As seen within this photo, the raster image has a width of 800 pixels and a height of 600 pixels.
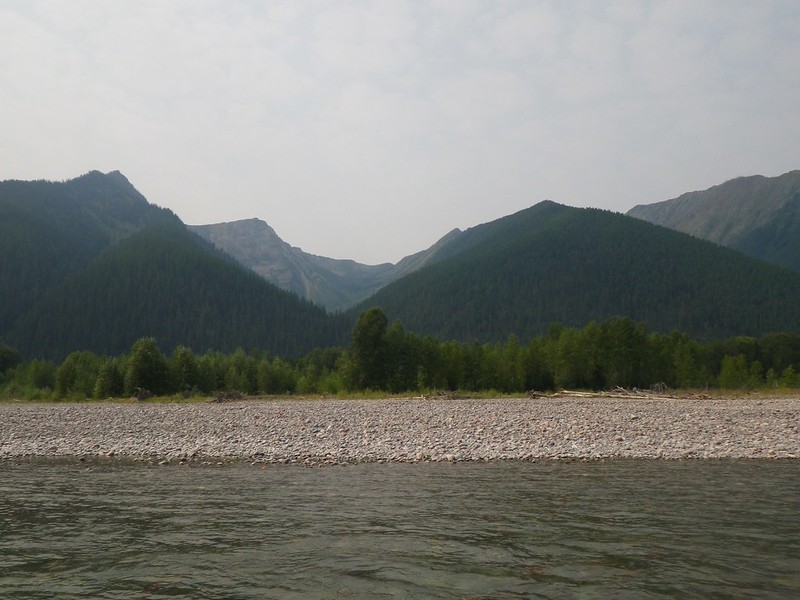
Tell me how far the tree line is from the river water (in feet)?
172

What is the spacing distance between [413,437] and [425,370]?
49.9 metres

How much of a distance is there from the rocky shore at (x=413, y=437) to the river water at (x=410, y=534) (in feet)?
10.4

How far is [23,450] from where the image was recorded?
23.6 m

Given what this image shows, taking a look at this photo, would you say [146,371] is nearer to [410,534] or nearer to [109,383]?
[109,383]

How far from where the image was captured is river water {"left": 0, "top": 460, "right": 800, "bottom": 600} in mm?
8055

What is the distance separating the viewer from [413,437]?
2428cm

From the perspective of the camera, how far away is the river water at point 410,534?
805 cm

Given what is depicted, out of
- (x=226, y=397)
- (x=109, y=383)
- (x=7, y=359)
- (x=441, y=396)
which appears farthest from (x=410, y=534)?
(x=7, y=359)

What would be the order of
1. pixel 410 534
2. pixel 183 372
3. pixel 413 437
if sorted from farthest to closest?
pixel 183 372 → pixel 413 437 → pixel 410 534

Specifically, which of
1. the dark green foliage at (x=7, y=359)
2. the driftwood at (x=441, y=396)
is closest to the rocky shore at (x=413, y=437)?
the driftwood at (x=441, y=396)

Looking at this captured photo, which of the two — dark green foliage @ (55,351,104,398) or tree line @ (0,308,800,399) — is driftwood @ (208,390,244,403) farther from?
dark green foliage @ (55,351,104,398)

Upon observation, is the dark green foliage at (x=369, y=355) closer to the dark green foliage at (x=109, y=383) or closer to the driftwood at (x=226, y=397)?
the driftwood at (x=226, y=397)

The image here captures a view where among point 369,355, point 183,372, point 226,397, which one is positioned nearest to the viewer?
point 226,397

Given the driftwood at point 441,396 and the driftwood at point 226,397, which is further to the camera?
the driftwood at point 226,397
